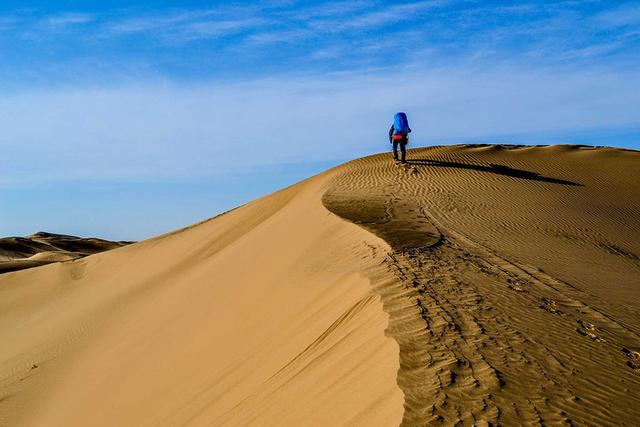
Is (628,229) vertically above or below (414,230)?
below

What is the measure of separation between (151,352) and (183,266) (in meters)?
6.54

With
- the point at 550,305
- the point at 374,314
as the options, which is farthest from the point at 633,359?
the point at 374,314

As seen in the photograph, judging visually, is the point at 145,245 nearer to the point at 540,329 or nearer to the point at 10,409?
the point at 10,409

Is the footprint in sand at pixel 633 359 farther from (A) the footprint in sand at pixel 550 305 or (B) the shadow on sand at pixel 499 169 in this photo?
(B) the shadow on sand at pixel 499 169

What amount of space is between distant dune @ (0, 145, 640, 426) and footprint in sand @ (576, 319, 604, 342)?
0.16 feet

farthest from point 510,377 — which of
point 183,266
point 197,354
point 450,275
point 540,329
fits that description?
point 183,266

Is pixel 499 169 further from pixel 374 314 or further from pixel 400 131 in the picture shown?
pixel 374 314

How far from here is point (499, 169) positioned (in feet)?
61.3

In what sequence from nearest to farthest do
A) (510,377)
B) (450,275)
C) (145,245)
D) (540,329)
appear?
(510,377) < (540,329) < (450,275) < (145,245)

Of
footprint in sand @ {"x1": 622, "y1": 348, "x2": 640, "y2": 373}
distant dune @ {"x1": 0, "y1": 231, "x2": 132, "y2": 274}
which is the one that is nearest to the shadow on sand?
footprint in sand @ {"x1": 622, "y1": 348, "x2": 640, "y2": 373}

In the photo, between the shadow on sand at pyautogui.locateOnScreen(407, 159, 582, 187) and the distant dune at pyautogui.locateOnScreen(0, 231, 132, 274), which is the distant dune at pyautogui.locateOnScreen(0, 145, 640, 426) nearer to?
the shadow on sand at pyautogui.locateOnScreen(407, 159, 582, 187)

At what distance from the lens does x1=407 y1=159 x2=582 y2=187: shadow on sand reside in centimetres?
1811

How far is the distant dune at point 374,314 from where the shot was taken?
15.9 ft

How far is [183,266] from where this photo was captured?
1703cm
